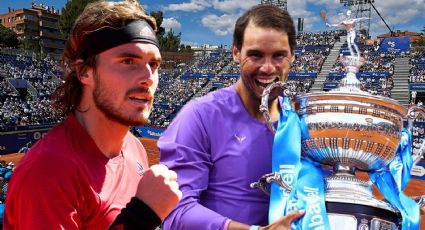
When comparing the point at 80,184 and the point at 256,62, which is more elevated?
the point at 256,62

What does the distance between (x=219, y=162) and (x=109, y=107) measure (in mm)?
515

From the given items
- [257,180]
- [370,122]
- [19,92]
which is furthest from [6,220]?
[19,92]

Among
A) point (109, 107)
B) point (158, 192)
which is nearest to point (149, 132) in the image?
point (109, 107)

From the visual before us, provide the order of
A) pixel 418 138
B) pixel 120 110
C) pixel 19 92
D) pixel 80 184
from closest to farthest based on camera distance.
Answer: pixel 80 184 < pixel 120 110 < pixel 418 138 < pixel 19 92

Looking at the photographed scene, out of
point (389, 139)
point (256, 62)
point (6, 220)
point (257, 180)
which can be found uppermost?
point (256, 62)

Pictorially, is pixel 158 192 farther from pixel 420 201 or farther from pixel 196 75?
pixel 196 75

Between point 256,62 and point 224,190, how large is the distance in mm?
540

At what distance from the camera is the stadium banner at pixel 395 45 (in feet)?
92.4

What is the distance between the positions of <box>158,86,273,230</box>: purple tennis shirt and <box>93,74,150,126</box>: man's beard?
0.30 m

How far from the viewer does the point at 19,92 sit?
28156 mm

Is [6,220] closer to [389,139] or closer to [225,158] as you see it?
[225,158]

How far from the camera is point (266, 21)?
5.50 ft

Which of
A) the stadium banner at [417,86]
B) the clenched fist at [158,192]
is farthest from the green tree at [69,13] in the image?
Result: the clenched fist at [158,192]

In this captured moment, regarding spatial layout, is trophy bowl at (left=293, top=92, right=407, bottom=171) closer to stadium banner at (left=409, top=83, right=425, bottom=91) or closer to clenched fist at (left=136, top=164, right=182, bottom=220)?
clenched fist at (left=136, top=164, right=182, bottom=220)
